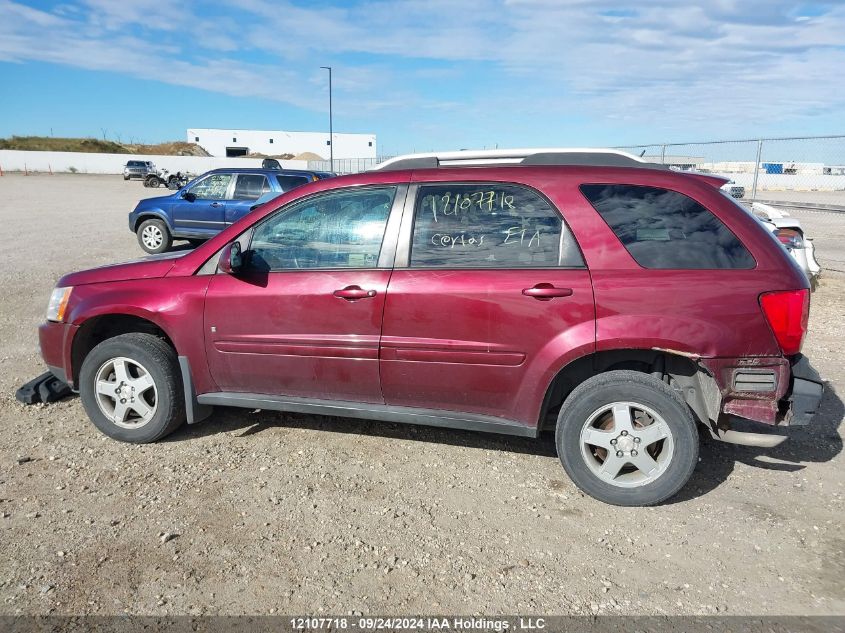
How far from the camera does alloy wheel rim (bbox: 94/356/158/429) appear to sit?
3.96 meters

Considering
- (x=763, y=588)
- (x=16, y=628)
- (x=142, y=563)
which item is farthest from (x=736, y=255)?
(x=16, y=628)

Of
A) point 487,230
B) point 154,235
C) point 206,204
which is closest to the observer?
point 487,230

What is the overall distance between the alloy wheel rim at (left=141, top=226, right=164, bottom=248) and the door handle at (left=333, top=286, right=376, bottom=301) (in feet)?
34.3

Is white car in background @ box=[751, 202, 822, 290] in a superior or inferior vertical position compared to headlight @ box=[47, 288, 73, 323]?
superior

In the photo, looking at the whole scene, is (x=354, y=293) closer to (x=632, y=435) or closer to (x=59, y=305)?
A: (x=632, y=435)

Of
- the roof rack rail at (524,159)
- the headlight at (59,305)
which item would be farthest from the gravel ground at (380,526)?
the roof rack rail at (524,159)

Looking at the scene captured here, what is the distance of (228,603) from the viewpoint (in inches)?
101

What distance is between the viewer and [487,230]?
3447 mm

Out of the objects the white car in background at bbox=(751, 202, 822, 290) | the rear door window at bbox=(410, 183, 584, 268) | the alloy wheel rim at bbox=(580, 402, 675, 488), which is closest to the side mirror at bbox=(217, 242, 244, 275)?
the rear door window at bbox=(410, 183, 584, 268)

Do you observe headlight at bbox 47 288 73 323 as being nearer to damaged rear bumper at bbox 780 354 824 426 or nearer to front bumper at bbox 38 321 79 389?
front bumper at bbox 38 321 79 389

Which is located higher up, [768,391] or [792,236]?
[792,236]

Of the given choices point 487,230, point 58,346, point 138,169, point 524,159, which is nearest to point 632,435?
point 487,230

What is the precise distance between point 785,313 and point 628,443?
3.34 feet

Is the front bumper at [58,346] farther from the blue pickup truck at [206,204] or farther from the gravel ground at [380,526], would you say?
the blue pickup truck at [206,204]
